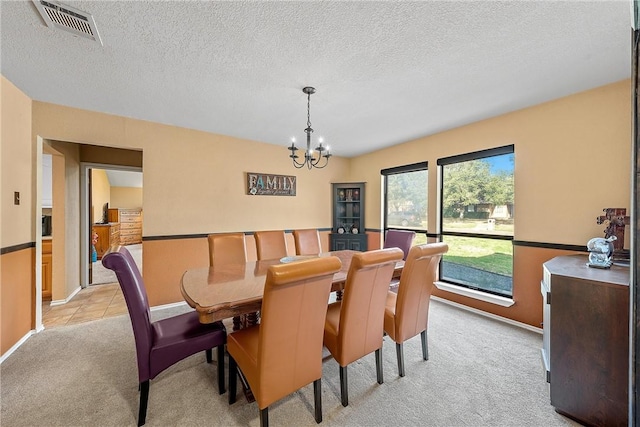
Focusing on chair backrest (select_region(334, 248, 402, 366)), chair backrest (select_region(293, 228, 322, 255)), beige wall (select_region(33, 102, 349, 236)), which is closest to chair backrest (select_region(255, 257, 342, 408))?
chair backrest (select_region(334, 248, 402, 366))

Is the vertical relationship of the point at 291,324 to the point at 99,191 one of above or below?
below

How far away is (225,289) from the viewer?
177cm

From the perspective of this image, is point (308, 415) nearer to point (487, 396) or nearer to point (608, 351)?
point (487, 396)

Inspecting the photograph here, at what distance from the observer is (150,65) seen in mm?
1980

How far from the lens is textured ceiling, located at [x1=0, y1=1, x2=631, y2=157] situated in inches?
57.2

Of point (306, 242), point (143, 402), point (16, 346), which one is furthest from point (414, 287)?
point (16, 346)

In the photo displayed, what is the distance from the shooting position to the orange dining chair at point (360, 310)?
162 cm

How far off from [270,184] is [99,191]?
604 cm

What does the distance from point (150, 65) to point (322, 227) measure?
12.1ft

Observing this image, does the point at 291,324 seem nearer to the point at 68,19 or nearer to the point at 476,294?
the point at 68,19

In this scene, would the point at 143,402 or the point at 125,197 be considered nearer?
the point at 143,402

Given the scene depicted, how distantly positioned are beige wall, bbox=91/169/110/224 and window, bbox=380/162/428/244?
24.5ft

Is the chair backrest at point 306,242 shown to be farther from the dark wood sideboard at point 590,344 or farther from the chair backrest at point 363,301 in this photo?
the dark wood sideboard at point 590,344

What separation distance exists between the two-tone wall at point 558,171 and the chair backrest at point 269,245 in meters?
2.58
